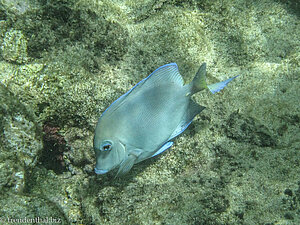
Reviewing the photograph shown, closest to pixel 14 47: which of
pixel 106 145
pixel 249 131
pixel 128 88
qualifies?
pixel 128 88

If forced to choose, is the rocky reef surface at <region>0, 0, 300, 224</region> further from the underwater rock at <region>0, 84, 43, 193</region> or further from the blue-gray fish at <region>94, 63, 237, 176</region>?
the blue-gray fish at <region>94, 63, 237, 176</region>

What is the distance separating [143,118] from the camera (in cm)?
190

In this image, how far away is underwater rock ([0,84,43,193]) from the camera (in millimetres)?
1992

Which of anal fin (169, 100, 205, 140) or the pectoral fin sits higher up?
anal fin (169, 100, 205, 140)

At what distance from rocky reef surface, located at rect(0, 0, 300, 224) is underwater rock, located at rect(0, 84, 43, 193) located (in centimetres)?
1

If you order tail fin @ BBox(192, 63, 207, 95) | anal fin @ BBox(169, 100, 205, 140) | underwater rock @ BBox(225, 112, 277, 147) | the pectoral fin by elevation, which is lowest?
underwater rock @ BBox(225, 112, 277, 147)

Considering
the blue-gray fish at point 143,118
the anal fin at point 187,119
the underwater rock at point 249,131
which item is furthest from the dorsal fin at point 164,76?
the underwater rock at point 249,131

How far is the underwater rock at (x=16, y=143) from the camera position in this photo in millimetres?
1992

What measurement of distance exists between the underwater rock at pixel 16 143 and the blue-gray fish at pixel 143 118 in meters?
0.87

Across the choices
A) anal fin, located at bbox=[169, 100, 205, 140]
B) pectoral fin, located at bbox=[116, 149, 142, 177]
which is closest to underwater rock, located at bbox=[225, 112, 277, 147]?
anal fin, located at bbox=[169, 100, 205, 140]

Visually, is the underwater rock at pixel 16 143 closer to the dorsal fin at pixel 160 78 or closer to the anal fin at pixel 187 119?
the dorsal fin at pixel 160 78

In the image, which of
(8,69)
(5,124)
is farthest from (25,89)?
(5,124)

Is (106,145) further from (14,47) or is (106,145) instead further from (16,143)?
(14,47)

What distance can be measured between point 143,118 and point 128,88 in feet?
2.99
